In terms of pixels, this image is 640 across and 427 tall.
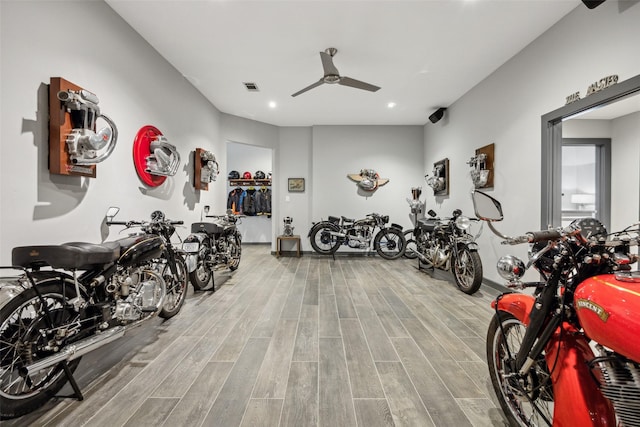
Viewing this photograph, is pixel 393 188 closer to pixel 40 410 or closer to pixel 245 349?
pixel 245 349

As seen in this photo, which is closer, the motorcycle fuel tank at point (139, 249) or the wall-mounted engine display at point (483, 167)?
the motorcycle fuel tank at point (139, 249)

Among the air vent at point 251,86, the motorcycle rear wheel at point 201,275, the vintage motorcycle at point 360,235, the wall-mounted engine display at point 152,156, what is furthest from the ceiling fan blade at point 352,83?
the vintage motorcycle at point 360,235

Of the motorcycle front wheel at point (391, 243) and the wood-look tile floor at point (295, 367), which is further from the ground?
the motorcycle front wheel at point (391, 243)

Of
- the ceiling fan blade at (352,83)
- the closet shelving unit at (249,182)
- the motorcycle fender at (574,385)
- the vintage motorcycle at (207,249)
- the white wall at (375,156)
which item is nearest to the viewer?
the motorcycle fender at (574,385)

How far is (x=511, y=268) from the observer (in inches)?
44.3

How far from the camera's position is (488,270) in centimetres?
380

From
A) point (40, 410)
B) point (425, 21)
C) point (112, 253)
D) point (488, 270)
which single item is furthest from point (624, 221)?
point (40, 410)

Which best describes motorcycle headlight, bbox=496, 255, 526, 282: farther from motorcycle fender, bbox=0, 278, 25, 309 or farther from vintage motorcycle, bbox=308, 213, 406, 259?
vintage motorcycle, bbox=308, 213, 406, 259

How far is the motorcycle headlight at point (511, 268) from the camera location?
111 cm

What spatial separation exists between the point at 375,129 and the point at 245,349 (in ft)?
18.1

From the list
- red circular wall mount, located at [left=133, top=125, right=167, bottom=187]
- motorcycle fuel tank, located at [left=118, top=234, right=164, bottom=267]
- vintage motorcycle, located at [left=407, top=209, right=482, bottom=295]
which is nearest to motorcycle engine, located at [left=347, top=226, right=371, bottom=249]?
vintage motorcycle, located at [left=407, top=209, right=482, bottom=295]

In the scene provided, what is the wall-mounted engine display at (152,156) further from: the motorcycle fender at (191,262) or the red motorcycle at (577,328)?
the red motorcycle at (577,328)

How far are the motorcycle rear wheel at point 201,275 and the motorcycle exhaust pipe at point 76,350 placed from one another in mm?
1579

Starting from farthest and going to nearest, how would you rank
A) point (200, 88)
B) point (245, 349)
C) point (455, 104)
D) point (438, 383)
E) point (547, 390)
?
1. point (455, 104)
2. point (200, 88)
3. point (245, 349)
4. point (438, 383)
5. point (547, 390)
